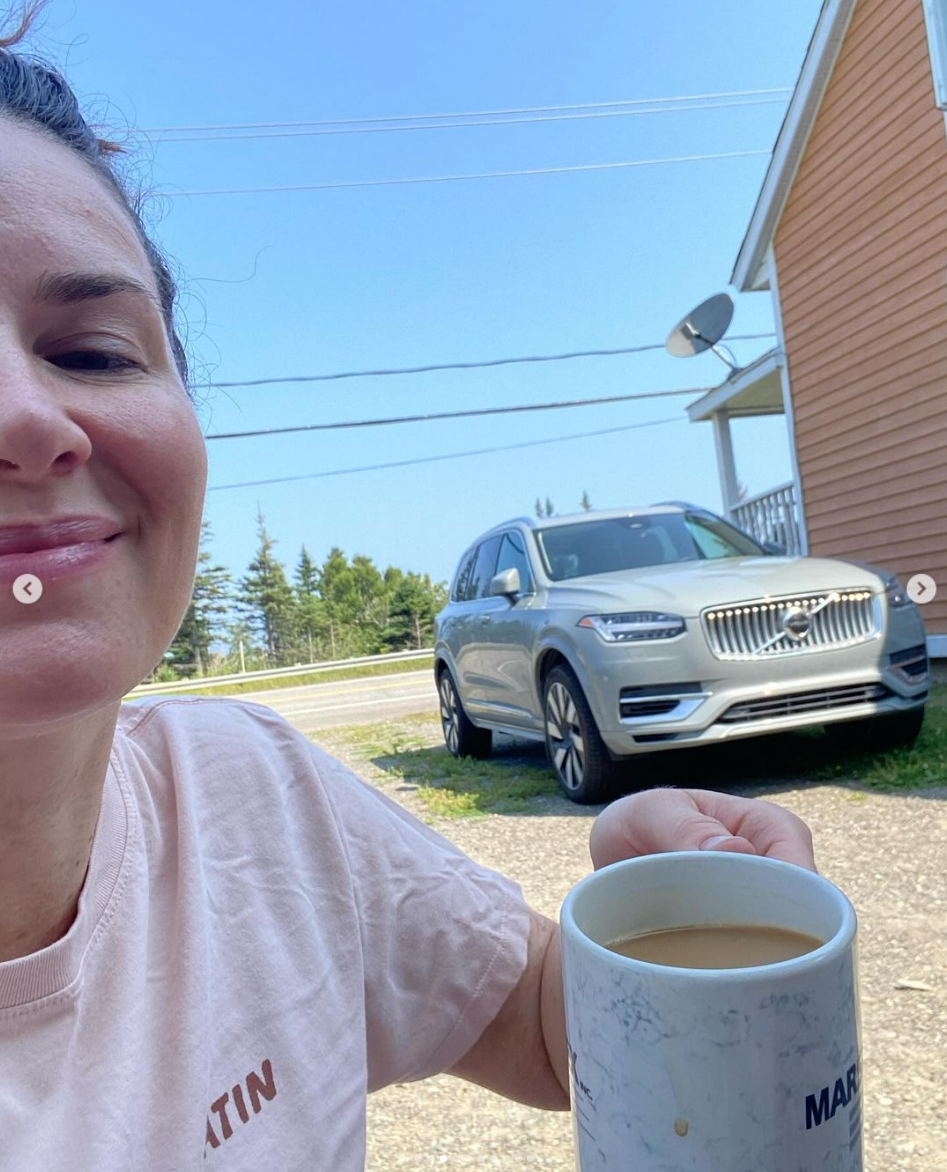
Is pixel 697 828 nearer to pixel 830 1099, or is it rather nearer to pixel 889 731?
pixel 830 1099

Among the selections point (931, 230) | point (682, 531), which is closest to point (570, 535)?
point (682, 531)

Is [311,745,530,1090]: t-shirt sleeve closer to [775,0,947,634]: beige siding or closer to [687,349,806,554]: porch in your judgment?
[775,0,947,634]: beige siding

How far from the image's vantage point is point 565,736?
4.67 meters

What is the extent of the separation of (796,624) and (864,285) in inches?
196

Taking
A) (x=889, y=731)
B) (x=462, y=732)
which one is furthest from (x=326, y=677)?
(x=889, y=731)

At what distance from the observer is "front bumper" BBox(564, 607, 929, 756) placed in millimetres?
4168

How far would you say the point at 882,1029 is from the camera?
222cm

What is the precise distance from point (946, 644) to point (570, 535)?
3.47 meters

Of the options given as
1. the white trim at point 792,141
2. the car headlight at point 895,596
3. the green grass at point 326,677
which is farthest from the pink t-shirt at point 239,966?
the green grass at point 326,677

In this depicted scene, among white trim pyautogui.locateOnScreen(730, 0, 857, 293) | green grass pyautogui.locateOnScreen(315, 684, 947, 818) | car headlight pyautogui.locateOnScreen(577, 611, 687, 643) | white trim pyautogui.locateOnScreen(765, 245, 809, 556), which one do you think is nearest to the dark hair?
car headlight pyautogui.locateOnScreen(577, 611, 687, 643)

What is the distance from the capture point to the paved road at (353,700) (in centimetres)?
1089

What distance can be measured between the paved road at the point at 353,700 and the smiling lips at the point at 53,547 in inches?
331

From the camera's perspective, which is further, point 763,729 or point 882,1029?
point 763,729

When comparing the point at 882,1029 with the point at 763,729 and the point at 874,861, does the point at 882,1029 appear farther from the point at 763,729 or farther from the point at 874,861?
the point at 763,729
